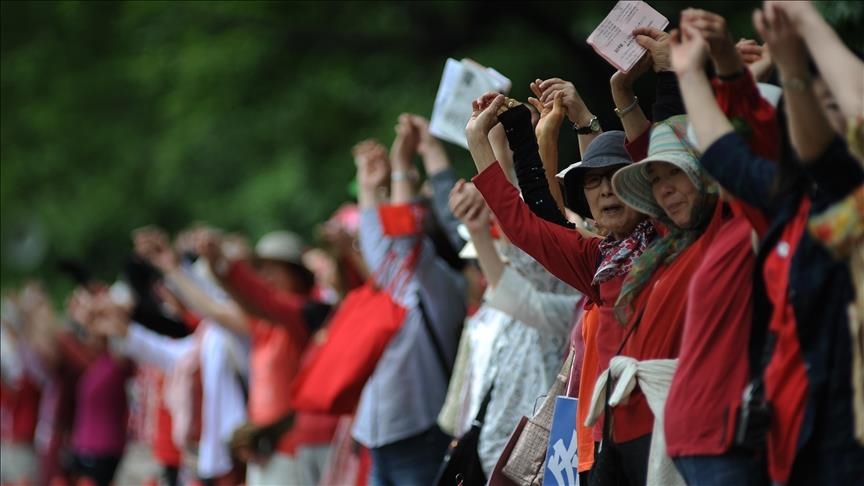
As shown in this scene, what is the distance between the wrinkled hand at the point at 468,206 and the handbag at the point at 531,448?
90 centimetres

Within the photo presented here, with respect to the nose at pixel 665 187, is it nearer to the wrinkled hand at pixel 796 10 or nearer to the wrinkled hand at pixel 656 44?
the wrinkled hand at pixel 656 44

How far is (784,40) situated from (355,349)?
444 cm

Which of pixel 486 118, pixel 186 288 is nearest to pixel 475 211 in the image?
pixel 486 118

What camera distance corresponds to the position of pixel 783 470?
4.21 m

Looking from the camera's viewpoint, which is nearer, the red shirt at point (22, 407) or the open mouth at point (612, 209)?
the open mouth at point (612, 209)

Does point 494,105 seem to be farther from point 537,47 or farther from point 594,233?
point 537,47

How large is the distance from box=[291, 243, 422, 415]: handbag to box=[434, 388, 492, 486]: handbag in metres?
1.56

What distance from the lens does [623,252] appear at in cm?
544

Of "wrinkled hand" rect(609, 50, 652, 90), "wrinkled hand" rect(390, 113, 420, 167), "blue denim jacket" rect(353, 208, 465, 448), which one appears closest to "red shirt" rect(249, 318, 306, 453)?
"blue denim jacket" rect(353, 208, 465, 448)

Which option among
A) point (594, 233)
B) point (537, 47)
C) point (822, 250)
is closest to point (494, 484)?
point (594, 233)

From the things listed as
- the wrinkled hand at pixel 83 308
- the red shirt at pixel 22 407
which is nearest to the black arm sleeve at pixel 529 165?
the wrinkled hand at pixel 83 308

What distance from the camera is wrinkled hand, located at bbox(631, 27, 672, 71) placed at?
5191 millimetres

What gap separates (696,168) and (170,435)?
7985 millimetres

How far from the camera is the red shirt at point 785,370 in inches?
164
